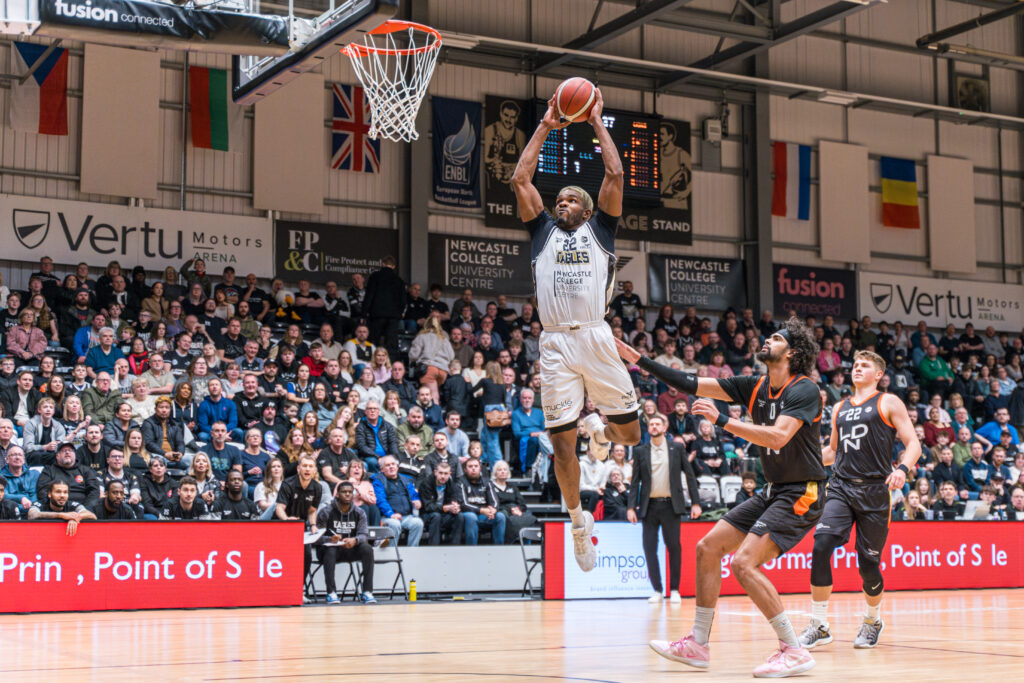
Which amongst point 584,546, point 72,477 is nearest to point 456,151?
point 72,477

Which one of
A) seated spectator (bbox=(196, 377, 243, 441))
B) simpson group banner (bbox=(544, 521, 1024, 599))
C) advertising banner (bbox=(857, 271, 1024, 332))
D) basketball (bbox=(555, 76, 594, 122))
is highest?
advertising banner (bbox=(857, 271, 1024, 332))

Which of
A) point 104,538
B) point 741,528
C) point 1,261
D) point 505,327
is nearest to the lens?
point 741,528

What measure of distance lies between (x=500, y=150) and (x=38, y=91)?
30.6 feet

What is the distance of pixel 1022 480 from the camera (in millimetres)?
21922

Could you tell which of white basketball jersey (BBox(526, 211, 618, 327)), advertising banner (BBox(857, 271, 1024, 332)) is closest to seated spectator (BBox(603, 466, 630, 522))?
white basketball jersey (BBox(526, 211, 618, 327))

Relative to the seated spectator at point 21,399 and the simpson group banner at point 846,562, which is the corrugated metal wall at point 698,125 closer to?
the seated spectator at point 21,399

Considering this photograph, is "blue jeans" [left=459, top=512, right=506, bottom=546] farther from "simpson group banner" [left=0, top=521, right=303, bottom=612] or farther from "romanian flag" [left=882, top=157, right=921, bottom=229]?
"romanian flag" [left=882, top=157, right=921, bottom=229]

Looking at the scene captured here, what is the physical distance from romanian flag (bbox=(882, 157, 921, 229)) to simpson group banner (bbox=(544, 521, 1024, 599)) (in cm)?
1274

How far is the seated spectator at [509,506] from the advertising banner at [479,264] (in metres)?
8.58

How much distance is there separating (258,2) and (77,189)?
1038 centimetres

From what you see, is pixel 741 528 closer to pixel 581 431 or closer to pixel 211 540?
pixel 211 540

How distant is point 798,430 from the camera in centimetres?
816

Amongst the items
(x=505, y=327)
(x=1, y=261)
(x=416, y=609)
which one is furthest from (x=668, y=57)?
(x=416, y=609)

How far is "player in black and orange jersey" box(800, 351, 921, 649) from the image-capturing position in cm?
968
